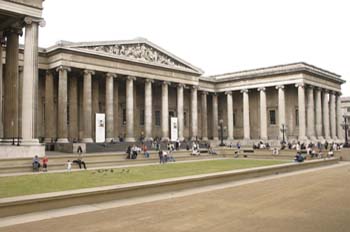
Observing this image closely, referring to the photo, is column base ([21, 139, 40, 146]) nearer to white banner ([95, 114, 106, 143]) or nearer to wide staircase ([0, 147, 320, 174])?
wide staircase ([0, 147, 320, 174])

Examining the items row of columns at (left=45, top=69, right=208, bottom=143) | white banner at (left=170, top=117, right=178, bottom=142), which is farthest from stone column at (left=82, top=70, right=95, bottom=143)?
white banner at (left=170, top=117, right=178, bottom=142)

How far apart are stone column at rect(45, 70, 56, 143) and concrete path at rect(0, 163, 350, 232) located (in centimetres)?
2915

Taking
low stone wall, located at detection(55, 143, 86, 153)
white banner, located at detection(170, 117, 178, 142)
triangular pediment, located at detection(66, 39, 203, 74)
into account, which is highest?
triangular pediment, located at detection(66, 39, 203, 74)

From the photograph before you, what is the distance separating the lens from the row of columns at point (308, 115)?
50000 millimetres

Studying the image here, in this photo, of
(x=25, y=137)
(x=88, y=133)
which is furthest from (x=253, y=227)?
(x=88, y=133)

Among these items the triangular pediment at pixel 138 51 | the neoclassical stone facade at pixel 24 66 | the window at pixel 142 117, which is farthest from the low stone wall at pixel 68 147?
the window at pixel 142 117

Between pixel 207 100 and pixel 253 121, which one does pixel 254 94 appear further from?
pixel 207 100

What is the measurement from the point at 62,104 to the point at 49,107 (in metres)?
2.09

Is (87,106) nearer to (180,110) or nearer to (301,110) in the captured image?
(180,110)

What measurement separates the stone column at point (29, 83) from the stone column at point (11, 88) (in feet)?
5.54

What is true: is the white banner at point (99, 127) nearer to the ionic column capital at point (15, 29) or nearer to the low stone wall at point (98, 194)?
the ionic column capital at point (15, 29)

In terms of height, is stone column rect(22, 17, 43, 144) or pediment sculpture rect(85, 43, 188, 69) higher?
pediment sculpture rect(85, 43, 188, 69)

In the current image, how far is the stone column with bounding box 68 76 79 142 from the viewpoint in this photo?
135 ft

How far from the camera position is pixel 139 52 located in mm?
45031
